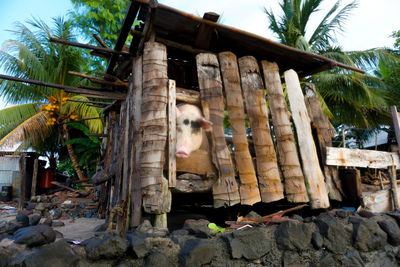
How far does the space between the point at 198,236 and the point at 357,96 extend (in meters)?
9.79

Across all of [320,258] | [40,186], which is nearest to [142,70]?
[320,258]

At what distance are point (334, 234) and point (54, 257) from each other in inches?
121

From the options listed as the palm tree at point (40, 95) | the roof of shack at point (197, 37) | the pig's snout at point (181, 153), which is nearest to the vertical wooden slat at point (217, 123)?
the roof of shack at point (197, 37)

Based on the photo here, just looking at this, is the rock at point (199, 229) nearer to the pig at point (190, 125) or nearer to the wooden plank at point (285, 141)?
the pig at point (190, 125)

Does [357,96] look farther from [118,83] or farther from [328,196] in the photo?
[118,83]

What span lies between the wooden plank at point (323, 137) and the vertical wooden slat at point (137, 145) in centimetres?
283

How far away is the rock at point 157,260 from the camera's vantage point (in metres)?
2.32

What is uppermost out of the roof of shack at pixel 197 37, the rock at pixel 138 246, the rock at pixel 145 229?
the roof of shack at pixel 197 37

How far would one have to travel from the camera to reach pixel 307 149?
4117mm

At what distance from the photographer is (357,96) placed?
10.3 metres


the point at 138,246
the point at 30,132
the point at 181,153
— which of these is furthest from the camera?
the point at 30,132

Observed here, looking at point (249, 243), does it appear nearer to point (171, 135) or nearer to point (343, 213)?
point (171, 135)

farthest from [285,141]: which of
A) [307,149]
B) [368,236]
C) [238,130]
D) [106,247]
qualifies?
[106,247]

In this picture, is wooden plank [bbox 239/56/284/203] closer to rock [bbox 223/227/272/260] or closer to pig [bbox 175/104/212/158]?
rock [bbox 223/227/272/260]
